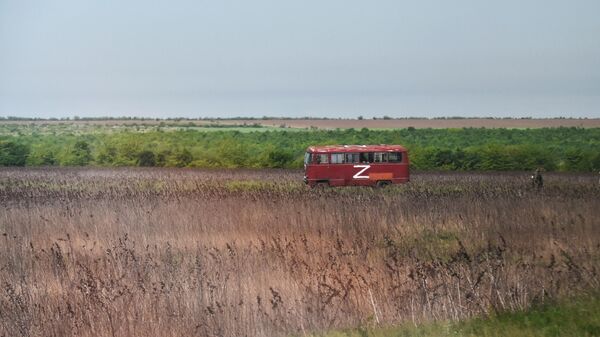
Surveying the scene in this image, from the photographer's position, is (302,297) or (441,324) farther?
(302,297)

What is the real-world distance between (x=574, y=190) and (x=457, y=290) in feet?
51.2

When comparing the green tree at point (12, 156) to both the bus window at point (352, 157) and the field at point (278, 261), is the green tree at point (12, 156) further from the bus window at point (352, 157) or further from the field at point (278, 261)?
the field at point (278, 261)

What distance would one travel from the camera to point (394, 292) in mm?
9898

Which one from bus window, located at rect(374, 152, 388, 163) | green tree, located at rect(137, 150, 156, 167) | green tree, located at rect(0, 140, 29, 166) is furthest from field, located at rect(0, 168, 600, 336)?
green tree, located at rect(137, 150, 156, 167)

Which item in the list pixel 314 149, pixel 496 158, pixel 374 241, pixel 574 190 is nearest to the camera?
pixel 374 241

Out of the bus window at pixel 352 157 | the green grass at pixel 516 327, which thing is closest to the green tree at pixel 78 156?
the bus window at pixel 352 157

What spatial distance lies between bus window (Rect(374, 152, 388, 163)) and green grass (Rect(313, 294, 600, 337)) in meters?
25.3

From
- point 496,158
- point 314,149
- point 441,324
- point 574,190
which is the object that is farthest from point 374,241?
point 496,158

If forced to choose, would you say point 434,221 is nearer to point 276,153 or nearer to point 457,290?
point 457,290

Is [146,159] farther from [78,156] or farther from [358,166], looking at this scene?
[358,166]

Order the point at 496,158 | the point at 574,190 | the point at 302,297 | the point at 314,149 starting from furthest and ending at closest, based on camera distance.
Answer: the point at 496,158 < the point at 314,149 < the point at 574,190 < the point at 302,297

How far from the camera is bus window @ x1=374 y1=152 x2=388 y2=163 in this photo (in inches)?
1347

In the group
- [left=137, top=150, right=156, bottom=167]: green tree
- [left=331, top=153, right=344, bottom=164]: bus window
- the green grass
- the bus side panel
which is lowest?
[left=137, top=150, right=156, bottom=167]: green tree

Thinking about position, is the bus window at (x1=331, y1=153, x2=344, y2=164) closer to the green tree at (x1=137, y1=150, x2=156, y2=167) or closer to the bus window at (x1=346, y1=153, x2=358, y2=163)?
the bus window at (x1=346, y1=153, x2=358, y2=163)
